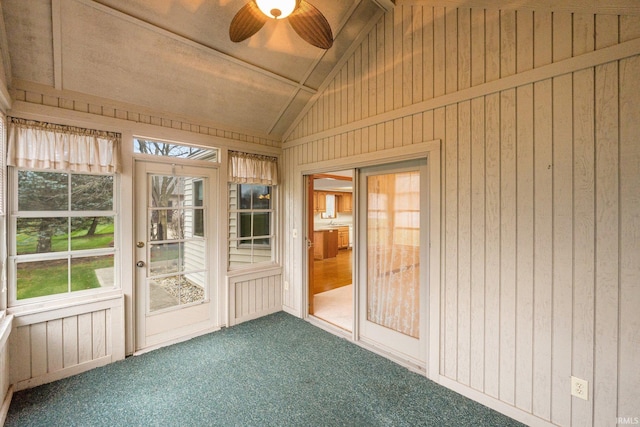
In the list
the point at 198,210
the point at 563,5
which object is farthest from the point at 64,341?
the point at 563,5

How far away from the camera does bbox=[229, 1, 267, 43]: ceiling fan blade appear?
1.75 meters

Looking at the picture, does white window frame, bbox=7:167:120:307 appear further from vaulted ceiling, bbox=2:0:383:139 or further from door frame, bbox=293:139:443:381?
door frame, bbox=293:139:443:381

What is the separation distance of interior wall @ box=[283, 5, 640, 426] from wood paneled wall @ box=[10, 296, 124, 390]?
118 inches

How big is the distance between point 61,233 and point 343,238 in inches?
291

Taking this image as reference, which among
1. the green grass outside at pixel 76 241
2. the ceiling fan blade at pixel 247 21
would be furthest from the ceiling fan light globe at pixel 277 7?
the green grass outside at pixel 76 241

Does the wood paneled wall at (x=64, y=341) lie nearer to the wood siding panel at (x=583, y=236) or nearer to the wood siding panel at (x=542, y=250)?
the wood siding panel at (x=542, y=250)

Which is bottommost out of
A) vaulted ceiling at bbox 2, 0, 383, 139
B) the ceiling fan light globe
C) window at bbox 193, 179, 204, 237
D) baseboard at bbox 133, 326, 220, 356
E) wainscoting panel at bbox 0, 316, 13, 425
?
baseboard at bbox 133, 326, 220, 356

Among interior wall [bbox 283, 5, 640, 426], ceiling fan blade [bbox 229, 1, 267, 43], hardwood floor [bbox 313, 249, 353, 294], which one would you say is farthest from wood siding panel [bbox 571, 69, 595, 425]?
hardwood floor [bbox 313, 249, 353, 294]

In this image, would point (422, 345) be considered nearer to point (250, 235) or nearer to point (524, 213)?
point (524, 213)

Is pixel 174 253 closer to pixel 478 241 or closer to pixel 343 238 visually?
pixel 478 241

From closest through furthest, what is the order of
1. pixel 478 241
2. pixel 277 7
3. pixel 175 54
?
pixel 277 7
pixel 478 241
pixel 175 54

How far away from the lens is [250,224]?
3.81 m

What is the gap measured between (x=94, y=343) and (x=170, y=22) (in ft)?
9.41

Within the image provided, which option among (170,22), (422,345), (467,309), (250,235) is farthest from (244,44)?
(422,345)
